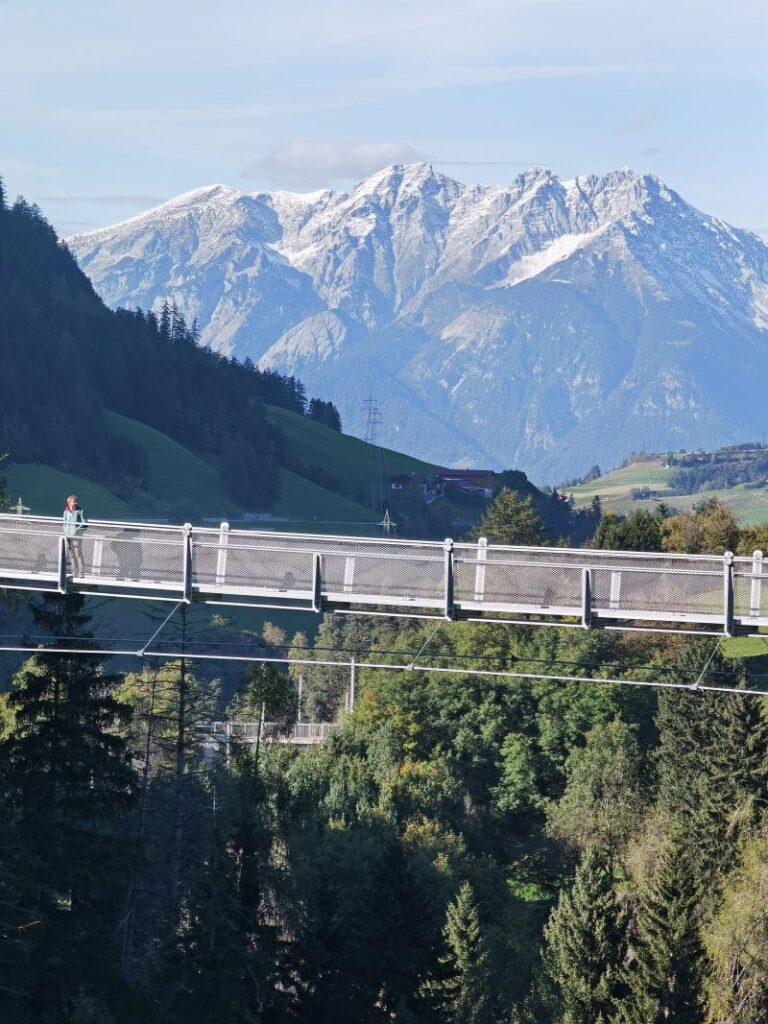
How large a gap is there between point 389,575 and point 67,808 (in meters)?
17.8

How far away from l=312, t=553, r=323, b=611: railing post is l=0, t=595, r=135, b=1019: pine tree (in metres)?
14.4

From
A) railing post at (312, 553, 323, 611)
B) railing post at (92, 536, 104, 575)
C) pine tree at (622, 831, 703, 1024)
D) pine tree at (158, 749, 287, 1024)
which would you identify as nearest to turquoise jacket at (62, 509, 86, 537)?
railing post at (92, 536, 104, 575)

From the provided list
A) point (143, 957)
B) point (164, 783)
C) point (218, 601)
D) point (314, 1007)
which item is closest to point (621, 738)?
point (164, 783)

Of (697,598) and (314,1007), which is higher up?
(697,598)

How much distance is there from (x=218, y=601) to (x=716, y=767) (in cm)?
4282

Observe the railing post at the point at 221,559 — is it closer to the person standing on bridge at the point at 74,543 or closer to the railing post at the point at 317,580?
the railing post at the point at 317,580

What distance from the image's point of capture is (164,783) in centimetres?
7694

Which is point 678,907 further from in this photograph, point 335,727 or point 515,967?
point 335,727

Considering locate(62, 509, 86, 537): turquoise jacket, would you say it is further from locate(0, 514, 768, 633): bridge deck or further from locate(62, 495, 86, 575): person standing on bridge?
locate(0, 514, 768, 633): bridge deck

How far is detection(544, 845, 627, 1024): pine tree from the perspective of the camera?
5528 cm

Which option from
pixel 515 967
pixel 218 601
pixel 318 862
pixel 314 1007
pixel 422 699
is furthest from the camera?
pixel 422 699

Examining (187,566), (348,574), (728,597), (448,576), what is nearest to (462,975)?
(348,574)

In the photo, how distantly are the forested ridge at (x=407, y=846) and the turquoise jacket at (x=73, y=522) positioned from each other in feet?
23.0

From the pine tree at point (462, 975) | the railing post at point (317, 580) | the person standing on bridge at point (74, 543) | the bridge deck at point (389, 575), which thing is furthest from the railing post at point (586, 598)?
the pine tree at point (462, 975)
